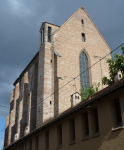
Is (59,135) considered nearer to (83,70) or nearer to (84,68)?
(83,70)

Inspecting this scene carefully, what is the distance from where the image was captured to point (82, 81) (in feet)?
89.9

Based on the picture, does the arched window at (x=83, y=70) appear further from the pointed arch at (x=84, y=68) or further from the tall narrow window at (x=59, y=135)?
the tall narrow window at (x=59, y=135)

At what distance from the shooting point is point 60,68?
85.8 ft

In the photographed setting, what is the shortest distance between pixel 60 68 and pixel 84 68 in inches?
160

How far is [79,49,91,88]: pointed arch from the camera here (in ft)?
90.4

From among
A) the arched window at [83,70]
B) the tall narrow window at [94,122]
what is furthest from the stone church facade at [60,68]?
the tall narrow window at [94,122]

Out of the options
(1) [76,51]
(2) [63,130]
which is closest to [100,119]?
(2) [63,130]

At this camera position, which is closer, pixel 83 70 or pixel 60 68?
pixel 60 68

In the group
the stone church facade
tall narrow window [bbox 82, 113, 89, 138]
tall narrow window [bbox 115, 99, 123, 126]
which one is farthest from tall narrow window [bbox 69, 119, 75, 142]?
the stone church facade

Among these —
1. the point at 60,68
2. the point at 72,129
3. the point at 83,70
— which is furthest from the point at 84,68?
the point at 72,129

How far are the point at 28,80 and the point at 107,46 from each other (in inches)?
520

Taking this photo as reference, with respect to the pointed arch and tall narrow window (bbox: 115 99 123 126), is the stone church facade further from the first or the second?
tall narrow window (bbox: 115 99 123 126)

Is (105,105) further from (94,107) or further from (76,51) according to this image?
(76,51)

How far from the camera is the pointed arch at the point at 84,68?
27567mm
